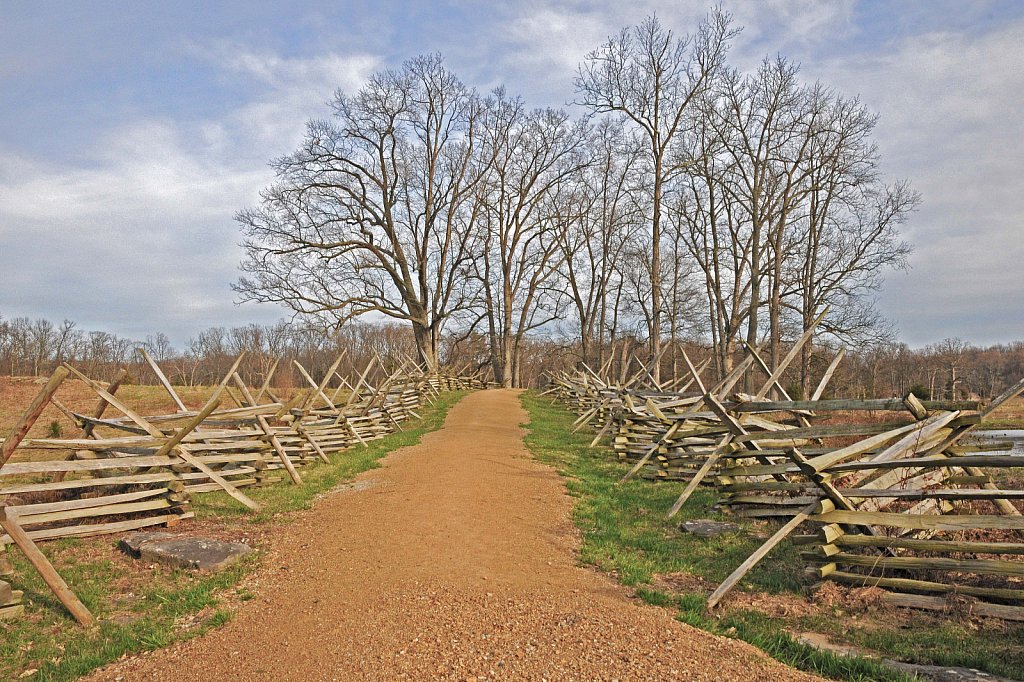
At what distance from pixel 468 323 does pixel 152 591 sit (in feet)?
110

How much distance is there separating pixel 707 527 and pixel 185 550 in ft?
18.4

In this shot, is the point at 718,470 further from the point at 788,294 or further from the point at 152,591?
the point at 788,294

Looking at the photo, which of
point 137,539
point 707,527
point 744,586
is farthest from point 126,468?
point 744,586

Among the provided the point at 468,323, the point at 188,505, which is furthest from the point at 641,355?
the point at 188,505

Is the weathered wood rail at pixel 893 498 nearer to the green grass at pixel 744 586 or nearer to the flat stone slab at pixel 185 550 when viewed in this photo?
the green grass at pixel 744 586

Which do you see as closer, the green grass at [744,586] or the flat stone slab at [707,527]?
the green grass at [744,586]

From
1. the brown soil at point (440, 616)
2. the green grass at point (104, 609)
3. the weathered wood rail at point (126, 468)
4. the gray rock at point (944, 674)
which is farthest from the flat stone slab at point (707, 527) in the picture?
the weathered wood rail at point (126, 468)

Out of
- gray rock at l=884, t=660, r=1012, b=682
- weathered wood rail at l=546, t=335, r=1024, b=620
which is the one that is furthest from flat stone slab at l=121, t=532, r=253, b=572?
gray rock at l=884, t=660, r=1012, b=682

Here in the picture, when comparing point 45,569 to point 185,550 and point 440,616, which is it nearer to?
point 185,550

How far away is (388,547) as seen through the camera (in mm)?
6055

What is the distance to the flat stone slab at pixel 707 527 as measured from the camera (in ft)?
22.0

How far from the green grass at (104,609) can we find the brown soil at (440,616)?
0.67ft

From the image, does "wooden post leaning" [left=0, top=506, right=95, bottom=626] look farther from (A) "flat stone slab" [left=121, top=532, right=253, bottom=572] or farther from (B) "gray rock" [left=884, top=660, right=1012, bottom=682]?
(B) "gray rock" [left=884, top=660, right=1012, bottom=682]

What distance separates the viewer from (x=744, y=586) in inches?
204
